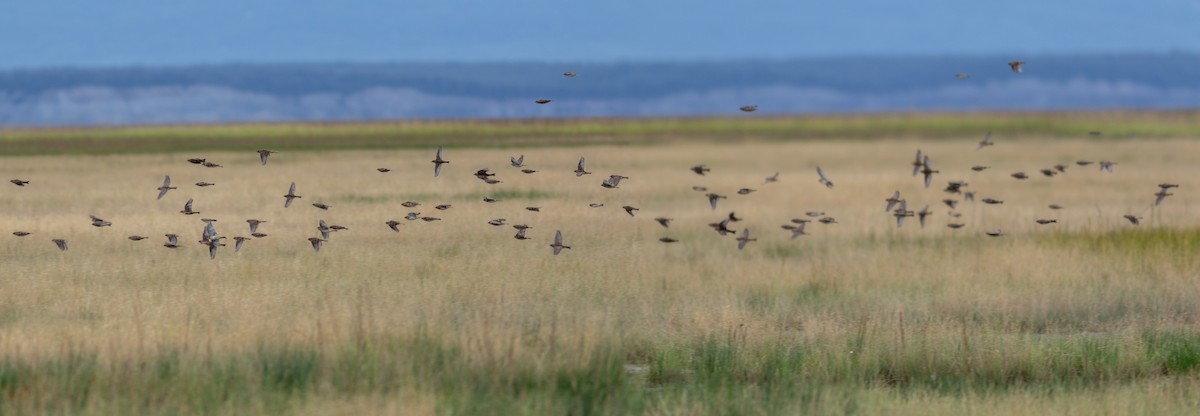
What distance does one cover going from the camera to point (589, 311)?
53.1 ft

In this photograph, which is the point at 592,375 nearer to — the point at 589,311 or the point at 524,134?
the point at 589,311

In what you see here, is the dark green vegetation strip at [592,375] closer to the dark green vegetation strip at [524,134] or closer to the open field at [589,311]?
the open field at [589,311]

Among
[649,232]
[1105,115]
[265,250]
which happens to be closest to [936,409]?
[265,250]

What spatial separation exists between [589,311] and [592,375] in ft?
11.4

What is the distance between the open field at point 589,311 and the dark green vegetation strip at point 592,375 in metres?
0.03

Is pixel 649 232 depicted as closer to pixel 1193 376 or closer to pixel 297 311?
pixel 297 311

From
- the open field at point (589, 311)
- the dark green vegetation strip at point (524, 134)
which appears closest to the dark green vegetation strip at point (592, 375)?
the open field at point (589, 311)

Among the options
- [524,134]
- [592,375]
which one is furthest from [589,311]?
[524,134]

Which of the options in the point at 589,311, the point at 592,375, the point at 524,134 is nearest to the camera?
the point at 592,375

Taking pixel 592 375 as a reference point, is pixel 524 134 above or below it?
below

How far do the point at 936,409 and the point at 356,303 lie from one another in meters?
6.44

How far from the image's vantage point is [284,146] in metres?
73.3

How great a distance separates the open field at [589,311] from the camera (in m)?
12.3

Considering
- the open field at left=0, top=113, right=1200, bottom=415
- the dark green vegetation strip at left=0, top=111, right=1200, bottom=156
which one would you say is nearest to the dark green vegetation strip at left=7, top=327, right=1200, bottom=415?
the open field at left=0, top=113, right=1200, bottom=415
